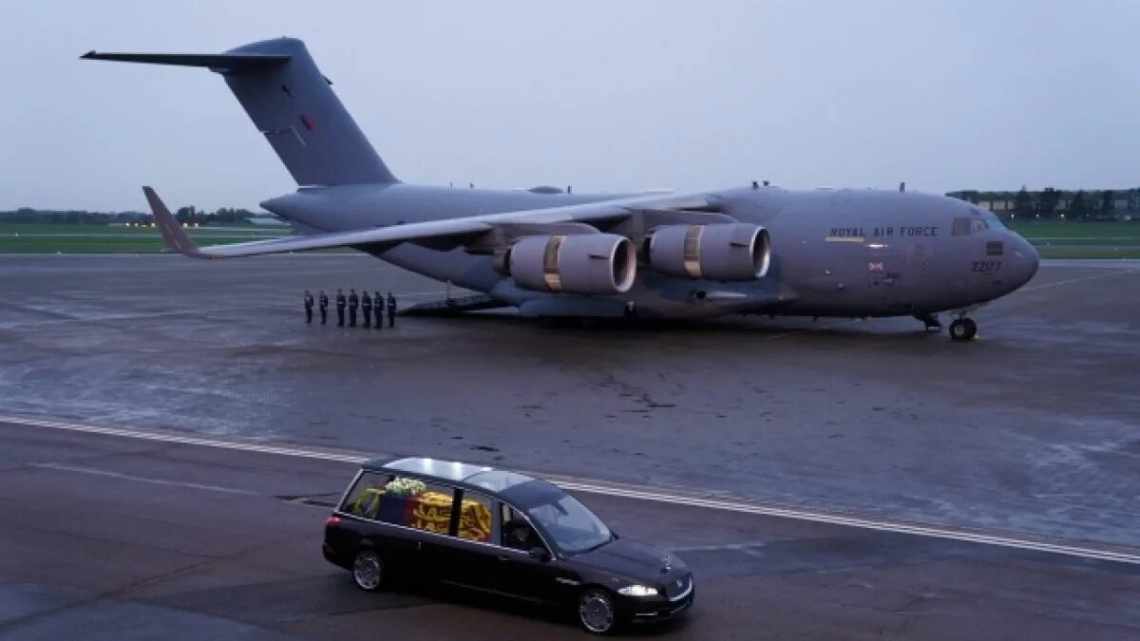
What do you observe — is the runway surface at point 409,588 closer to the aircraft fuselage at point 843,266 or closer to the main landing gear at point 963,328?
the aircraft fuselage at point 843,266

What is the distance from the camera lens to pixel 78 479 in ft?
47.2

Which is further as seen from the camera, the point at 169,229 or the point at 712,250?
the point at 712,250

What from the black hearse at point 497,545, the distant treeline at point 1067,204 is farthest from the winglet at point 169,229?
the distant treeline at point 1067,204

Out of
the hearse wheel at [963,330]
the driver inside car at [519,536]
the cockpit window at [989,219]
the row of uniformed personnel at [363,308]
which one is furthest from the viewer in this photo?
A: the row of uniformed personnel at [363,308]

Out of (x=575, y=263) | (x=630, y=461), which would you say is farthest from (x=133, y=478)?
(x=575, y=263)

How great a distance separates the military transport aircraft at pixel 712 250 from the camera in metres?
28.1

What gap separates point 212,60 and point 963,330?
20353 millimetres

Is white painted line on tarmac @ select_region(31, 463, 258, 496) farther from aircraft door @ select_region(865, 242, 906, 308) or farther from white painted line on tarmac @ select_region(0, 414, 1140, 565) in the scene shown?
aircraft door @ select_region(865, 242, 906, 308)

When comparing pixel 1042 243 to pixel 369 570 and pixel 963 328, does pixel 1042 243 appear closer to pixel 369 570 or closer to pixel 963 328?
pixel 963 328

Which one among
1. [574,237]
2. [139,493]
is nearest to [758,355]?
[574,237]

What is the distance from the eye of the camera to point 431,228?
29.0m

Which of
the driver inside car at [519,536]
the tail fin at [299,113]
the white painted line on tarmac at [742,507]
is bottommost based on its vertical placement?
the white painted line on tarmac at [742,507]

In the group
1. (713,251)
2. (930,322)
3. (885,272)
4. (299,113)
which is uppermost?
(299,113)

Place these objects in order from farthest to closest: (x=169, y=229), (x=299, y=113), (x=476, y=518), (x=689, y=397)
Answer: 1. (x=299, y=113)
2. (x=169, y=229)
3. (x=689, y=397)
4. (x=476, y=518)
